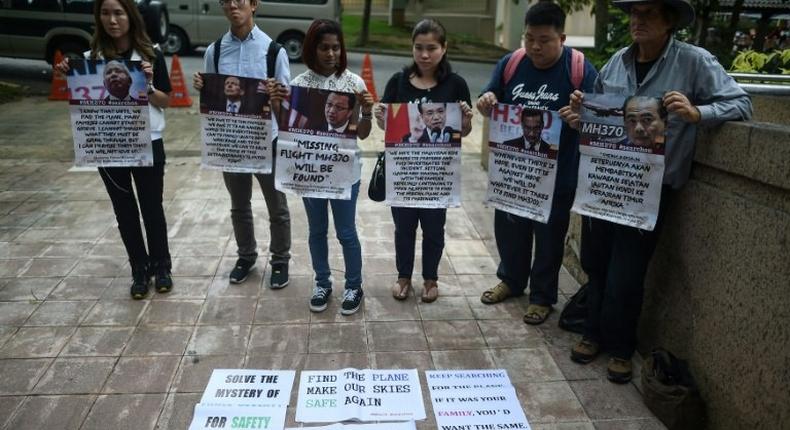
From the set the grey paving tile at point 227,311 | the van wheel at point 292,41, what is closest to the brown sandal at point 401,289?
the grey paving tile at point 227,311

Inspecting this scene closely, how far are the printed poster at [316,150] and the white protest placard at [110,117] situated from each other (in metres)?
0.87

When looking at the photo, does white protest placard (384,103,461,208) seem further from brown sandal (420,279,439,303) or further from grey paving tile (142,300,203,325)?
grey paving tile (142,300,203,325)

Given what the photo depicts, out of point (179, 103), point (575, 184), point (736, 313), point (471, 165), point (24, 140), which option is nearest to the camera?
point (736, 313)

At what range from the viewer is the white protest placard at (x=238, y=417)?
115 inches

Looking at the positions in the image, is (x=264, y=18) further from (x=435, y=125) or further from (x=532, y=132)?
(x=532, y=132)

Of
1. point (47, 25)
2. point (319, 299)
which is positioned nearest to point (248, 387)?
A: point (319, 299)

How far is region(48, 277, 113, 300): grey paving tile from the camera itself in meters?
4.14

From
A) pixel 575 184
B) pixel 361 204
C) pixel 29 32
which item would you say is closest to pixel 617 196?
pixel 575 184

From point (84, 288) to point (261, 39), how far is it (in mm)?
2101

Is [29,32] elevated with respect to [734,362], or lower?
elevated

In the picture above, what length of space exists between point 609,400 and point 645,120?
1.42 meters

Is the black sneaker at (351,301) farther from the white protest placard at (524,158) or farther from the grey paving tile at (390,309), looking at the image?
the white protest placard at (524,158)

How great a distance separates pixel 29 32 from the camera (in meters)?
12.4

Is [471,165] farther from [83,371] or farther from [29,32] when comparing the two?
[29,32]
